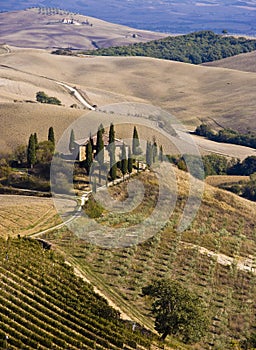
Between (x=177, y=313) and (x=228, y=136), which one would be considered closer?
(x=177, y=313)

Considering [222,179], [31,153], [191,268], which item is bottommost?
[222,179]

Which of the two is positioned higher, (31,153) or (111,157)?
(31,153)

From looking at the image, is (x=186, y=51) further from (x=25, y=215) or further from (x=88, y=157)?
(x=25, y=215)

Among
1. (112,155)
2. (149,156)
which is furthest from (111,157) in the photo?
(149,156)

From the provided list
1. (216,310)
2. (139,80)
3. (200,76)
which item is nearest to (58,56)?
(139,80)

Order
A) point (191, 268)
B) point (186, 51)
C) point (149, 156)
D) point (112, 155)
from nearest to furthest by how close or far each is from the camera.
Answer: point (191, 268), point (112, 155), point (149, 156), point (186, 51)

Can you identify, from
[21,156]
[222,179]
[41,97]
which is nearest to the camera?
[21,156]

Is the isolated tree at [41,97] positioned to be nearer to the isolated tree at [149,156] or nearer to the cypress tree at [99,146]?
the isolated tree at [149,156]
